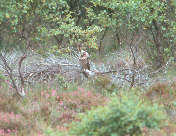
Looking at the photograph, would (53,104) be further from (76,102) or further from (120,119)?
(120,119)

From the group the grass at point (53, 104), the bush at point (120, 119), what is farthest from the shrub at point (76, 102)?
the bush at point (120, 119)

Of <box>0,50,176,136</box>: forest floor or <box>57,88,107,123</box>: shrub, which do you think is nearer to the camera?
<box>0,50,176,136</box>: forest floor

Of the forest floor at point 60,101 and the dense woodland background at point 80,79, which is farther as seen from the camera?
the forest floor at point 60,101

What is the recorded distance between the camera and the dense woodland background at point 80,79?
4078 mm

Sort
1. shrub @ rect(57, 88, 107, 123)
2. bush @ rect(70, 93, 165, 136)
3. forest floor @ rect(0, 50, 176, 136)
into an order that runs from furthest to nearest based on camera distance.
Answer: shrub @ rect(57, 88, 107, 123) < forest floor @ rect(0, 50, 176, 136) < bush @ rect(70, 93, 165, 136)

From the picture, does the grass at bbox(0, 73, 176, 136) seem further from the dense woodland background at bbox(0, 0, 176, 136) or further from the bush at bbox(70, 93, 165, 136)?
the bush at bbox(70, 93, 165, 136)

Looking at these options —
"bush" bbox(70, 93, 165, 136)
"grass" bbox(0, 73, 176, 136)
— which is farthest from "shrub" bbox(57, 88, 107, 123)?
"bush" bbox(70, 93, 165, 136)

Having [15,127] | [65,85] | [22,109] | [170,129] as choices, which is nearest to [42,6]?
[65,85]

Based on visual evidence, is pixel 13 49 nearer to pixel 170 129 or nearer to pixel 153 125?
pixel 170 129

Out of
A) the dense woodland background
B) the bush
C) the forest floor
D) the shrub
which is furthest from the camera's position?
the shrub

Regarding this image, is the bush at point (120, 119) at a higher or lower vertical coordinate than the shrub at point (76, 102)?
higher

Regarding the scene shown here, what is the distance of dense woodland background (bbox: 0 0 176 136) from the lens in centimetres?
408

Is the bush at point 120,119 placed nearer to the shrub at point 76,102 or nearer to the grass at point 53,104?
the grass at point 53,104

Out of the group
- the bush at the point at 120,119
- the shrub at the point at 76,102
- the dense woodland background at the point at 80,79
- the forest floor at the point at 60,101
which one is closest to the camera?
the bush at the point at 120,119
